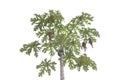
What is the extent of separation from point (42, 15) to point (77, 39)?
0.76 meters

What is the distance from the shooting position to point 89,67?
16.5 m

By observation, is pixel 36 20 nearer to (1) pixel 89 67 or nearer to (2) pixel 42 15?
(2) pixel 42 15

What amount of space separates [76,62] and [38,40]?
74cm

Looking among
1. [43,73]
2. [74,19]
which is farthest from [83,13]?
[43,73]

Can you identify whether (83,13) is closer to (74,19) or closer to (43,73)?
(74,19)

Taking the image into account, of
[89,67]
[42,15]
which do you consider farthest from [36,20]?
[89,67]

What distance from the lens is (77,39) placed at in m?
16.2

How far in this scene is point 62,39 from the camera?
16203mm

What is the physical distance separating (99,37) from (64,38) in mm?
646

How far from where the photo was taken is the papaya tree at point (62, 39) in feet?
53.2

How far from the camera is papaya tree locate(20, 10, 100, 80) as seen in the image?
16.2 meters

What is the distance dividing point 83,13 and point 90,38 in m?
0.44

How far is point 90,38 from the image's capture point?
16.4 metres

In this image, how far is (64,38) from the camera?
53.1 feet
